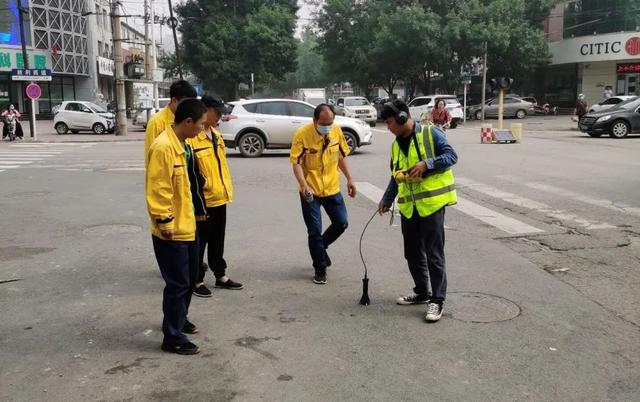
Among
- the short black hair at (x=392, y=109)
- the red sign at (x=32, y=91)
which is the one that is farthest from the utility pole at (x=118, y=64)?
the short black hair at (x=392, y=109)

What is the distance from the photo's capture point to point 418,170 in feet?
15.2

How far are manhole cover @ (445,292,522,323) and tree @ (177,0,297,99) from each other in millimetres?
41587

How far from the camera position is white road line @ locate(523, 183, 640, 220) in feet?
30.2

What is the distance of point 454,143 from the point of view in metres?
21.0

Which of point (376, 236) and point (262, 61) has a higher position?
point (262, 61)

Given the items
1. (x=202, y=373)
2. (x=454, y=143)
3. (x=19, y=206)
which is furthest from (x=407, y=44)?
(x=202, y=373)

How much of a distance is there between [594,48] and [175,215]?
40.6 m

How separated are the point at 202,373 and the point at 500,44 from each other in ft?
119

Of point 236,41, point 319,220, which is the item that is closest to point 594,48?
point 236,41

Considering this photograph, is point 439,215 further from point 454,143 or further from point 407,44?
point 407,44

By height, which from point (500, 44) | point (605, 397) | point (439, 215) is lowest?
point (605, 397)

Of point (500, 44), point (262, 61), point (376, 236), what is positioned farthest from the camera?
point (262, 61)

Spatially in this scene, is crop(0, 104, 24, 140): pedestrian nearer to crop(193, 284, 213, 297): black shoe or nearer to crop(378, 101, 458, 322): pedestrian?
crop(193, 284, 213, 297): black shoe

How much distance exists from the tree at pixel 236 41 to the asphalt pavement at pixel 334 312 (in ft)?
120
